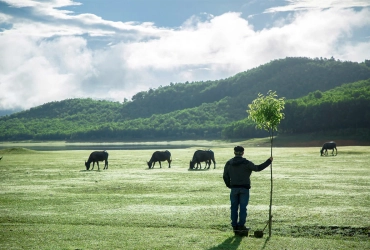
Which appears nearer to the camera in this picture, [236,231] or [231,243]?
[231,243]

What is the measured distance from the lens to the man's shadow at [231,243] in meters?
13.8

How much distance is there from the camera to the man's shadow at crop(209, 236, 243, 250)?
13.8 m

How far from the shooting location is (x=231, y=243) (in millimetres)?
14305

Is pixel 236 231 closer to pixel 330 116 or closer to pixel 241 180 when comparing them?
pixel 241 180

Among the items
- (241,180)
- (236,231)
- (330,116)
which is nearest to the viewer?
(241,180)

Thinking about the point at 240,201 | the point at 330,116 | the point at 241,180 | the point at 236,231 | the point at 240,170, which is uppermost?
the point at 330,116

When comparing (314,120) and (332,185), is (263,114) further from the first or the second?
(314,120)

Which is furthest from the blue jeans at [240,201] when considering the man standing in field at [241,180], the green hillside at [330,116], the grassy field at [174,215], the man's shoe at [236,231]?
the green hillside at [330,116]

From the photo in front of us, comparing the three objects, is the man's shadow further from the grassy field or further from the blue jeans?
the blue jeans

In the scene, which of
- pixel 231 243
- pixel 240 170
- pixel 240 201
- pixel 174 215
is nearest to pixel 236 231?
pixel 240 201

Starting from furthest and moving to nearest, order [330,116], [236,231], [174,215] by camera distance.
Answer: [330,116], [174,215], [236,231]

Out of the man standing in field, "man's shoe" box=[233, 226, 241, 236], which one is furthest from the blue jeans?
"man's shoe" box=[233, 226, 241, 236]

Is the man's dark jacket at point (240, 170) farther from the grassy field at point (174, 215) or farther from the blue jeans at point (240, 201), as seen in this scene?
the grassy field at point (174, 215)

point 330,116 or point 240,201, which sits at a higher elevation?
point 330,116
